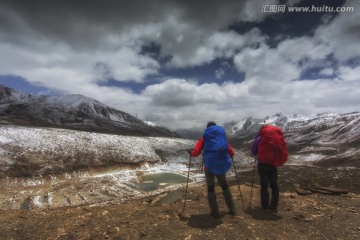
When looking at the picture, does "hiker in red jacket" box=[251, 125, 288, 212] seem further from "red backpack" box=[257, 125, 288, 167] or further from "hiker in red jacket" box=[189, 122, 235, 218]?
"hiker in red jacket" box=[189, 122, 235, 218]

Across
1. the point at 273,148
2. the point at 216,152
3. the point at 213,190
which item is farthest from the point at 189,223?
the point at 273,148

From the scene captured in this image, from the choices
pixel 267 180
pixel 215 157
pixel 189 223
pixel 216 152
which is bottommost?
pixel 189 223

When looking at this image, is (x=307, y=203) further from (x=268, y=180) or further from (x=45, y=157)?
(x=45, y=157)

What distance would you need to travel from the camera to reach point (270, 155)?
35.1ft

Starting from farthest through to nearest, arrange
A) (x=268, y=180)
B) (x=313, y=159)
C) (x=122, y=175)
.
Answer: (x=313, y=159), (x=122, y=175), (x=268, y=180)

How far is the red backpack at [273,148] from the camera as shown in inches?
422

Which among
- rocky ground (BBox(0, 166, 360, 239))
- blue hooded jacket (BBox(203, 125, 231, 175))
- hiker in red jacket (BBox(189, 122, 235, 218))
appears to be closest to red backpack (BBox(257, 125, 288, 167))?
hiker in red jacket (BBox(189, 122, 235, 218))

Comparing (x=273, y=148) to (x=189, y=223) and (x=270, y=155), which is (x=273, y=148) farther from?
(x=189, y=223)

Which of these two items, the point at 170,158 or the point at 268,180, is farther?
the point at 170,158

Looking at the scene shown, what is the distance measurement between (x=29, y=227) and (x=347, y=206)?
42.2ft

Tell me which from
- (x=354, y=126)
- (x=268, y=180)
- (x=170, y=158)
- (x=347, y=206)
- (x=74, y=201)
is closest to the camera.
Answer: (x=268, y=180)

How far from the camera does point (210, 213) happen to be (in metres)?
10.4

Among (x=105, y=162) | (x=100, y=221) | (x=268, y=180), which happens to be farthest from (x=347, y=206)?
(x=105, y=162)

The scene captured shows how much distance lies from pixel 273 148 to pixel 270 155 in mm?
291
